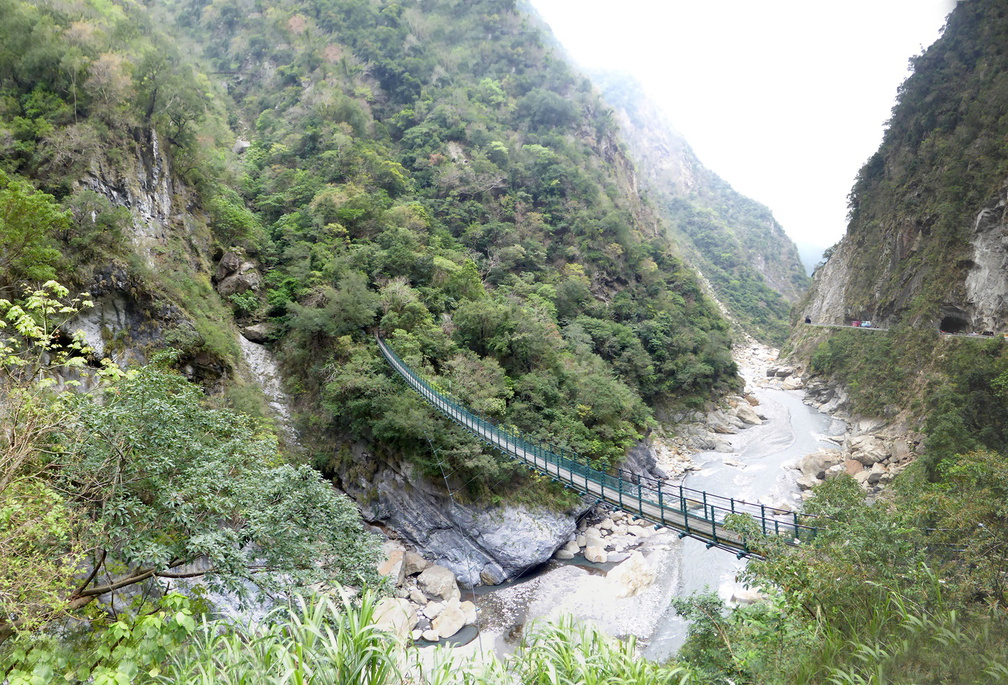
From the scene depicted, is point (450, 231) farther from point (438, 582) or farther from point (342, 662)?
point (342, 662)

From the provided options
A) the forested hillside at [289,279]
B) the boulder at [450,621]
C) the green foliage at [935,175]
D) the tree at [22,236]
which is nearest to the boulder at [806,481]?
the forested hillside at [289,279]

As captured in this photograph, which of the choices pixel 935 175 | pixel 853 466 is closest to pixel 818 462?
pixel 853 466

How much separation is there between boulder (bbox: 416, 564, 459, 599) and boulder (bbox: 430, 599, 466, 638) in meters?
0.54

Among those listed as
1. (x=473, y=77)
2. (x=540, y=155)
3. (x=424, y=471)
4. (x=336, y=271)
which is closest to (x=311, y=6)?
(x=473, y=77)

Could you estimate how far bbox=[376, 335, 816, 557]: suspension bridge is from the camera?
6.84 meters

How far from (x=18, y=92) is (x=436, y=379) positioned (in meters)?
11.7

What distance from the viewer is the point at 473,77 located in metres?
32.0

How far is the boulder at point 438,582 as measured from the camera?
1041 centimetres

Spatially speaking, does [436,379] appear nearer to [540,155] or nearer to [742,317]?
[540,155]

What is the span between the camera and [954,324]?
57.9 ft

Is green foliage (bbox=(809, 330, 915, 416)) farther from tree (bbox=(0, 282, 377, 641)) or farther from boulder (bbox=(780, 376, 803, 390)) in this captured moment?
tree (bbox=(0, 282, 377, 641))

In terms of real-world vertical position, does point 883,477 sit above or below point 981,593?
below

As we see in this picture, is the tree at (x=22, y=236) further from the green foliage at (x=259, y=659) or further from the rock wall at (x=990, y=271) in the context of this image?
the rock wall at (x=990, y=271)

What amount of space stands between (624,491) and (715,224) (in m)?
63.7
